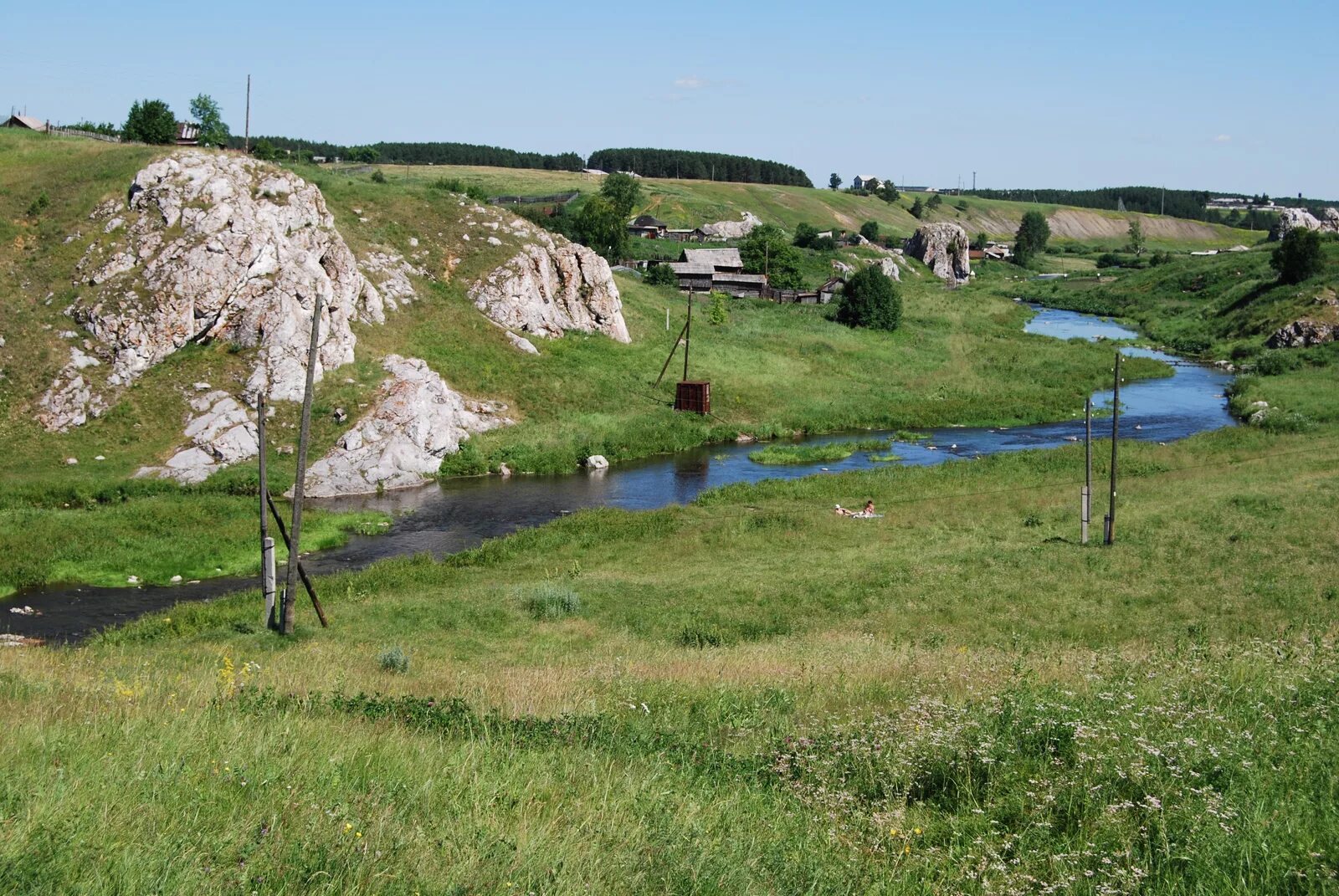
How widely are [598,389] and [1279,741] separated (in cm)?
5092

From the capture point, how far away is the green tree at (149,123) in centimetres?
6931

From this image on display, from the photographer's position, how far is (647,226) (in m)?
131

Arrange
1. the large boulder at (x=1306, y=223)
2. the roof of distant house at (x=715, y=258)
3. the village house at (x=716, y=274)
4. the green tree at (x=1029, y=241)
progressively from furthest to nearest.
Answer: the green tree at (x=1029, y=241) < the large boulder at (x=1306, y=223) < the roof of distant house at (x=715, y=258) < the village house at (x=716, y=274)

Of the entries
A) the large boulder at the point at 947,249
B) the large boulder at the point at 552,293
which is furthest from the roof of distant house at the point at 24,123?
the large boulder at the point at 947,249

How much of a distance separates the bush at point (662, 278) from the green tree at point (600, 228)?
5.80m

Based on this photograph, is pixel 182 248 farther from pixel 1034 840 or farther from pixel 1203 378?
pixel 1203 378

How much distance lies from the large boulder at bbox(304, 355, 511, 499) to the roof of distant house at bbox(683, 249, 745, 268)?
5136 cm

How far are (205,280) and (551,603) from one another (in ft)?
110

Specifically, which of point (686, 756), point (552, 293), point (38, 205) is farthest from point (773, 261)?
point (686, 756)

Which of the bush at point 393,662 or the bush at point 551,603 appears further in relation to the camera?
the bush at point 551,603

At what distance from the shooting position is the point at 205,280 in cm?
5066

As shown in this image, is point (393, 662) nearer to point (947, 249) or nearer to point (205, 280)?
point (205, 280)

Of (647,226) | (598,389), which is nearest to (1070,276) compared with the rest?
(647,226)

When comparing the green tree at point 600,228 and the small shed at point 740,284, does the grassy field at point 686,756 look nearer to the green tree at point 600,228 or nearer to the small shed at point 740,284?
the green tree at point 600,228
